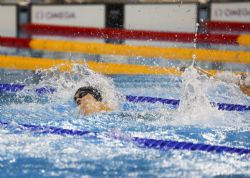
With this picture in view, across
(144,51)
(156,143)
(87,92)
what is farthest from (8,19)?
(156,143)

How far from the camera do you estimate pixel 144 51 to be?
6848mm

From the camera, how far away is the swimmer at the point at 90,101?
4.02 m

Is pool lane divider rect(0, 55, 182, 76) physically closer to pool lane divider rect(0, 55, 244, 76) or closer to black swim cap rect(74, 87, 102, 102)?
pool lane divider rect(0, 55, 244, 76)

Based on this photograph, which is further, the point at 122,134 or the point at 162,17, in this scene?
the point at 162,17

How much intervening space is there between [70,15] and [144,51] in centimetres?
193

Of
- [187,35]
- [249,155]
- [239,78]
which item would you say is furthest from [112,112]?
[187,35]

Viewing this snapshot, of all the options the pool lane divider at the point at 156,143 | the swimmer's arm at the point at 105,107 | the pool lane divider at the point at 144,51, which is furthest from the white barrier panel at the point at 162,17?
the pool lane divider at the point at 156,143

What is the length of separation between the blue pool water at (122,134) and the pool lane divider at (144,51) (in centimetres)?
139

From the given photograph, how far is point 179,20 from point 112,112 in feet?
14.3

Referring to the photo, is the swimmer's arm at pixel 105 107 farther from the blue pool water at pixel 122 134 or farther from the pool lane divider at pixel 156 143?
the pool lane divider at pixel 156 143

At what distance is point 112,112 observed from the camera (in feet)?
13.6

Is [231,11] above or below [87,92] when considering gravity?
above

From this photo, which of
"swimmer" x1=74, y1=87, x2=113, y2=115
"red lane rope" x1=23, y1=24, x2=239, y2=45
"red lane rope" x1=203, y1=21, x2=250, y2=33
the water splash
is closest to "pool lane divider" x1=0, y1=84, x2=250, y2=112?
the water splash

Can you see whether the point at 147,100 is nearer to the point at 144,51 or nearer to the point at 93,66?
the point at 93,66
